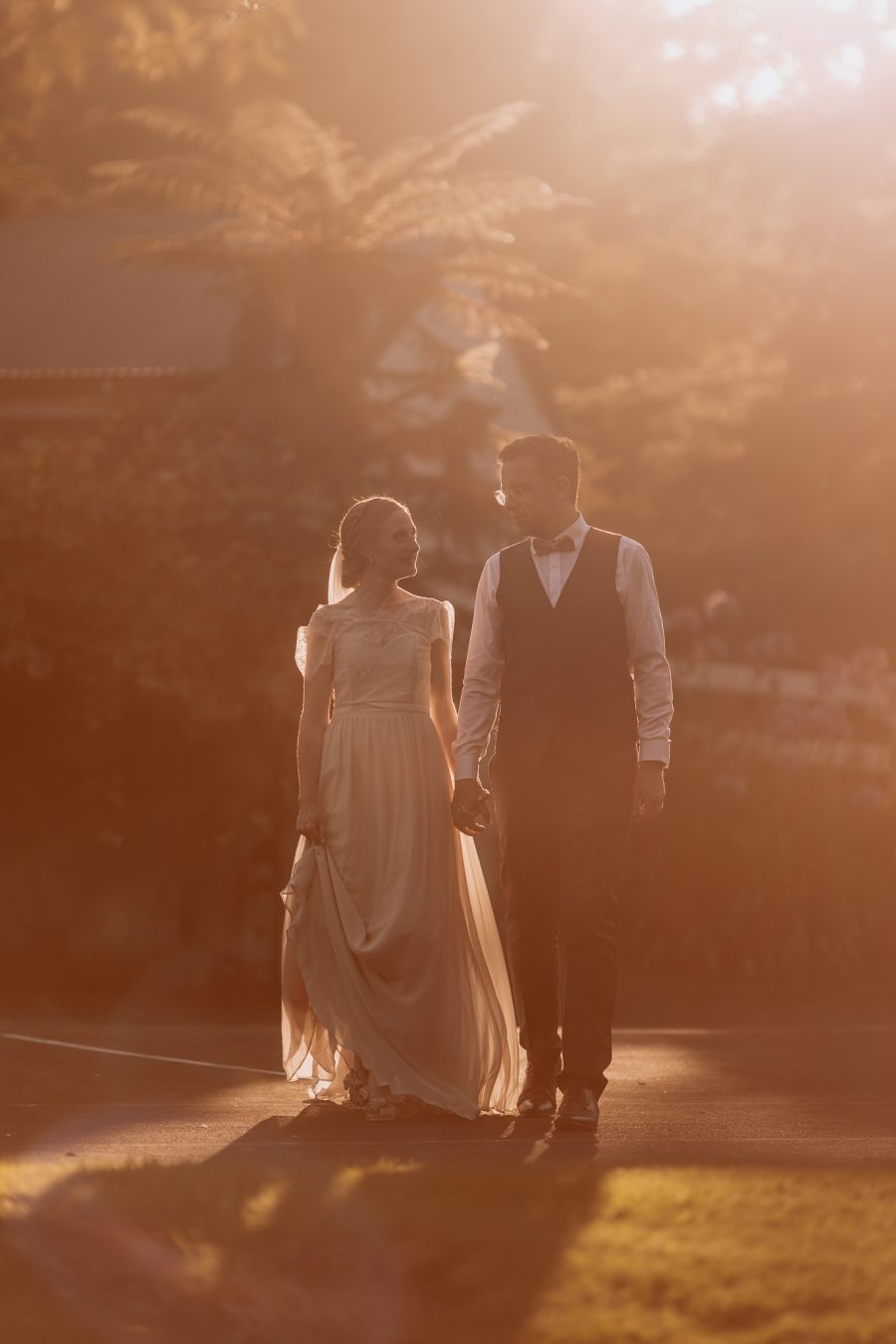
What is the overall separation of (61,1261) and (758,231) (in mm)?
21110

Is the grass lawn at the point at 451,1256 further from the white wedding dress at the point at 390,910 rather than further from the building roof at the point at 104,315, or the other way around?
the building roof at the point at 104,315

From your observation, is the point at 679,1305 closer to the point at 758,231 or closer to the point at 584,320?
the point at 758,231

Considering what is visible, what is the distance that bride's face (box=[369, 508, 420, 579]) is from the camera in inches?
288

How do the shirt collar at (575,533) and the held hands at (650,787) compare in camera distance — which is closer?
the held hands at (650,787)

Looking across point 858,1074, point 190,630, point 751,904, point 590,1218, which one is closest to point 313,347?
point 190,630

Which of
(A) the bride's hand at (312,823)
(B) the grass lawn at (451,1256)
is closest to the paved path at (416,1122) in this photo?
(B) the grass lawn at (451,1256)

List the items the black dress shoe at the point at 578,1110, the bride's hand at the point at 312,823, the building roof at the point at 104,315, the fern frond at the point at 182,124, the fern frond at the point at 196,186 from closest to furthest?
the black dress shoe at the point at 578,1110, the bride's hand at the point at 312,823, the fern frond at the point at 196,186, the fern frond at the point at 182,124, the building roof at the point at 104,315

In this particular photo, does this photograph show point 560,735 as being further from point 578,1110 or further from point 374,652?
point 578,1110

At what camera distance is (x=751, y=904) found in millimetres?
14977

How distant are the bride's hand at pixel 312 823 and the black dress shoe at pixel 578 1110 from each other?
1.24 meters

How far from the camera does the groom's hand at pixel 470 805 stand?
23.0ft

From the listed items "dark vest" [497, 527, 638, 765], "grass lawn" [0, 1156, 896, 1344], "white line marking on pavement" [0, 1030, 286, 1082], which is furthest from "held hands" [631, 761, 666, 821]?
"white line marking on pavement" [0, 1030, 286, 1082]

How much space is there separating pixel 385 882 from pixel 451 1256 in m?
3.46

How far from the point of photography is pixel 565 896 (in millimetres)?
6773
